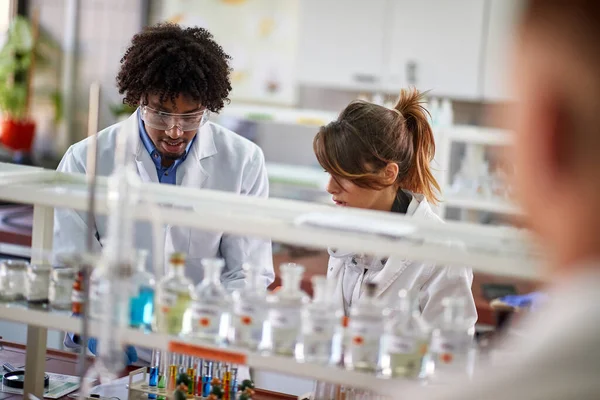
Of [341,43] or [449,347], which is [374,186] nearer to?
[449,347]

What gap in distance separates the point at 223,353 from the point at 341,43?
4166mm

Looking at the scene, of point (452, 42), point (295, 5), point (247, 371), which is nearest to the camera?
point (247, 371)

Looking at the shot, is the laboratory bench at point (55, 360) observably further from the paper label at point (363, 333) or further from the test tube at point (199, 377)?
the paper label at point (363, 333)

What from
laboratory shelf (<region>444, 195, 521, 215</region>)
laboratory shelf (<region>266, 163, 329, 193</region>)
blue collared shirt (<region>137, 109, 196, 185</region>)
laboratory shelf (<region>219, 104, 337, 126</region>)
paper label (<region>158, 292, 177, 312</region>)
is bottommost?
paper label (<region>158, 292, 177, 312</region>)

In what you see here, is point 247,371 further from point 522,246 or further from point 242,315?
point 522,246

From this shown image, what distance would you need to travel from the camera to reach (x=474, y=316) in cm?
228

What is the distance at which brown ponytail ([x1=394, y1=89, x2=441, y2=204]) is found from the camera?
2609 mm

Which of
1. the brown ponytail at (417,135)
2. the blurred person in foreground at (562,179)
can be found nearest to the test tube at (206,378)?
the brown ponytail at (417,135)

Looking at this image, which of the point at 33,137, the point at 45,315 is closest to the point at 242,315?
the point at 45,315

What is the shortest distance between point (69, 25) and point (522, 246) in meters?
5.65

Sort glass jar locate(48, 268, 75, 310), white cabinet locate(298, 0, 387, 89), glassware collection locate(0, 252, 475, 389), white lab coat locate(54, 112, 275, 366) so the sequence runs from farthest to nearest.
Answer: white cabinet locate(298, 0, 387, 89)
white lab coat locate(54, 112, 275, 366)
glass jar locate(48, 268, 75, 310)
glassware collection locate(0, 252, 475, 389)

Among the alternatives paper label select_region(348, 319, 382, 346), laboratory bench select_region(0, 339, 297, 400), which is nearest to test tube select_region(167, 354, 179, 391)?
laboratory bench select_region(0, 339, 297, 400)

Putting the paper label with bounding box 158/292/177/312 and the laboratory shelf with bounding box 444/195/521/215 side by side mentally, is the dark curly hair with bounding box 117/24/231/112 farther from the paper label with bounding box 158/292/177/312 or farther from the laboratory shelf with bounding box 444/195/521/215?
the laboratory shelf with bounding box 444/195/521/215

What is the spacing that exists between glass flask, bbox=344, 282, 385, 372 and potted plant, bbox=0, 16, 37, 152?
5204mm
